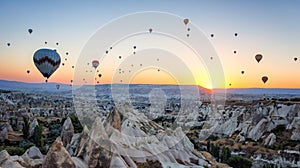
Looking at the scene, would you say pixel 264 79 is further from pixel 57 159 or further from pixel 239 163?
pixel 57 159

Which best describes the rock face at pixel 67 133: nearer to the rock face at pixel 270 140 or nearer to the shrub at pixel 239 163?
the shrub at pixel 239 163

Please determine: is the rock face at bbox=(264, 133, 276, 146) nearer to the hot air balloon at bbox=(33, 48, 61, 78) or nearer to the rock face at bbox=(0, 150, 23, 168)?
the hot air balloon at bbox=(33, 48, 61, 78)

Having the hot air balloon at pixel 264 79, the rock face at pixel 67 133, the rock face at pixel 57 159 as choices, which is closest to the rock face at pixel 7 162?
the rock face at pixel 57 159

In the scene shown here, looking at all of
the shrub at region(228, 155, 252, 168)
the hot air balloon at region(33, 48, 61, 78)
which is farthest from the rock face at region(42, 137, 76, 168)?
the shrub at region(228, 155, 252, 168)

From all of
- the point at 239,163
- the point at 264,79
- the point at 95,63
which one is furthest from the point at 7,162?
the point at 264,79

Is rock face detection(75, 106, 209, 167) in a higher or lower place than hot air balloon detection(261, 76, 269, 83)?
lower

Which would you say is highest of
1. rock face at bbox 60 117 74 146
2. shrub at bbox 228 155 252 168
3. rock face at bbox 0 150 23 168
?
rock face at bbox 0 150 23 168
